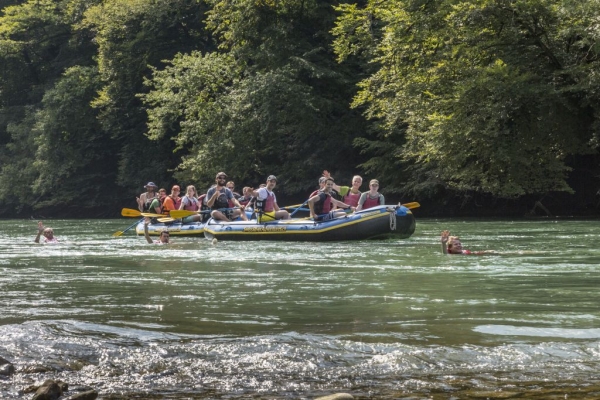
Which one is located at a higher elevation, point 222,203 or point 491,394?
point 222,203

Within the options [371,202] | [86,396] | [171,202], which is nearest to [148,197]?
[171,202]

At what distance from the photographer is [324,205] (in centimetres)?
1947

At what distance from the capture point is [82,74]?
150ft

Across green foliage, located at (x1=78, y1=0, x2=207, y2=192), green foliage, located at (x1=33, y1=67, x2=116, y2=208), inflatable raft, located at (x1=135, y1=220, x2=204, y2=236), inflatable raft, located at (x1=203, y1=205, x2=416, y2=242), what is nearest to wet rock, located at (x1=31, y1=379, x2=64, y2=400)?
inflatable raft, located at (x1=203, y1=205, x2=416, y2=242)

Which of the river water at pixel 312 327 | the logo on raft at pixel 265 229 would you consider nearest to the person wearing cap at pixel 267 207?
the logo on raft at pixel 265 229

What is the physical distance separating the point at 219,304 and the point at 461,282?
2.98 meters

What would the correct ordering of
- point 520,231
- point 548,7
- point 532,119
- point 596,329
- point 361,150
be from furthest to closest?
point 361,150 < point 532,119 < point 548,7 < point 520,231 < point 596,329

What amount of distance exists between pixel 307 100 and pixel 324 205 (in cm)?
1322

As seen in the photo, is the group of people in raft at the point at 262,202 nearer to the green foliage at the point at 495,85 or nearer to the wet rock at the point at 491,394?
the green foliage at the point at 495,85

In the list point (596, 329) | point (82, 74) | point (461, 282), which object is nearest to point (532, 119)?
point (461, 282)

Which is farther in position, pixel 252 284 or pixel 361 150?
pixel 361 150

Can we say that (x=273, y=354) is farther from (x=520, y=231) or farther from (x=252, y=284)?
(x=520, y=231)

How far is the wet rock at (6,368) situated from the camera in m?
6.12

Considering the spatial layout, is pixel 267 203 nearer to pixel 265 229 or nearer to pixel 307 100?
pixel 265 229
